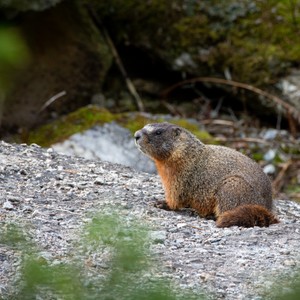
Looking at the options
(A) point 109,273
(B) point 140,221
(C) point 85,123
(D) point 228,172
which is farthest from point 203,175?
(A) point 109,273

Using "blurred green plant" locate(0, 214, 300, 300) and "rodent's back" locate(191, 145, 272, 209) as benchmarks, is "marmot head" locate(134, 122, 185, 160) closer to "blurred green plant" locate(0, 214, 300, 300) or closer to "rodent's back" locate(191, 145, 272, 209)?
"rodent's back" locate(191, 145, 272, 209)

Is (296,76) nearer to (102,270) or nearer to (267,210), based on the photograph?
(267,210)

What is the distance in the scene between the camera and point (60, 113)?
12.0 metres

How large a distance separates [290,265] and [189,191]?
1911mm

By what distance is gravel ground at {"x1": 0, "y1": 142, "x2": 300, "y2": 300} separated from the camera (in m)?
4.52

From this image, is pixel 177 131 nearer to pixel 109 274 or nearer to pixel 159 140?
pixel 159 140

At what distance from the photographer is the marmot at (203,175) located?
643cm

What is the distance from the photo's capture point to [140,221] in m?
4.57

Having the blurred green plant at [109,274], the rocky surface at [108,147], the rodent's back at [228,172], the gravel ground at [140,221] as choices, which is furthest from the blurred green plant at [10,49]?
the rocky surface at [108,147]

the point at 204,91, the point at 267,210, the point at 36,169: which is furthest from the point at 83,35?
the point at 267,210

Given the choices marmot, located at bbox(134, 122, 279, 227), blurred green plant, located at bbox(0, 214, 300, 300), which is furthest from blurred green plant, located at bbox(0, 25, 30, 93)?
marmot, located at bbox(134, 122, 279, 227)

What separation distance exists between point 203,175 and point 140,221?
87.4 inches

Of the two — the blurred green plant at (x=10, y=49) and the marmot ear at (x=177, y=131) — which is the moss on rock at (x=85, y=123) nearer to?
the marmot ear at (x=177, y=131)

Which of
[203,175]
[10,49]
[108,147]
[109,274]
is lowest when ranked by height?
[109,274]
